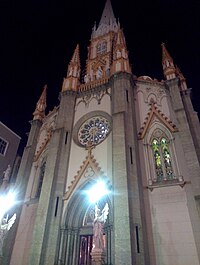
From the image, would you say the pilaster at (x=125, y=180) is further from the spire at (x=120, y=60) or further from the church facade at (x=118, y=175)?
the spire at (x=120, y=60)

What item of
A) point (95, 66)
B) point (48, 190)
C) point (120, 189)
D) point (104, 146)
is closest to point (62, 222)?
point (48, 190)

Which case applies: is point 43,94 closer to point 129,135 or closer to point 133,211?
point 129,135

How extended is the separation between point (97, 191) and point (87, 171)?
1672 mm

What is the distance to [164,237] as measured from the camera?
10.1 metres

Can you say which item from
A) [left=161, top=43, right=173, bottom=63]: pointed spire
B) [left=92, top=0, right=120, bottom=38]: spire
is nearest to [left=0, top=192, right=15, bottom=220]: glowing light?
[left=161, top=43, right=173, bottom=63]: pointed spire

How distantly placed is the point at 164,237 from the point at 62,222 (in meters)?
5.67

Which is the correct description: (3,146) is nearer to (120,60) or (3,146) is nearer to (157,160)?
(120,60)

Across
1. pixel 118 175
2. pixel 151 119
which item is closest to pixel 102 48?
pixel 151 119

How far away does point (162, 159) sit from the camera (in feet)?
41.7

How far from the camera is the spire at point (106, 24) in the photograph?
28.0 metres

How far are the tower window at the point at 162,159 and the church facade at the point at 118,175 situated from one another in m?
0.06

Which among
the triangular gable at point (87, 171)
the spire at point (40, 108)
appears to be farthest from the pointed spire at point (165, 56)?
the spire at point (40, 108)

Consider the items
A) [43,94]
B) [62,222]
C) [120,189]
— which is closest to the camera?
[120,189]

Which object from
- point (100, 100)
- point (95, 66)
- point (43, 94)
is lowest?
point (100, 100)
